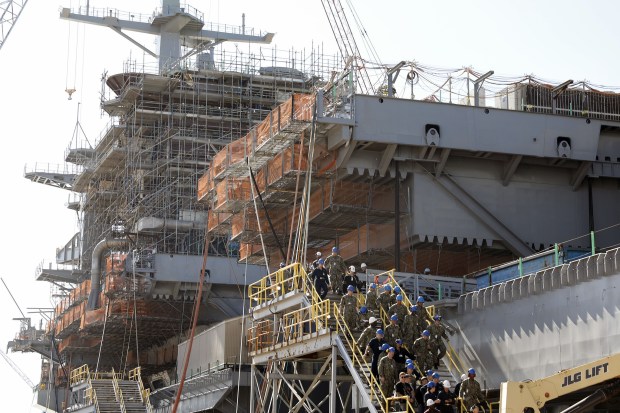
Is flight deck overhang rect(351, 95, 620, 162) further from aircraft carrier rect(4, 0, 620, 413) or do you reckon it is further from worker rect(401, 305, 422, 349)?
worker rect(401, 305, 422, 349)

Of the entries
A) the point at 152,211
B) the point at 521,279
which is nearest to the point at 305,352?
the point at 521,279

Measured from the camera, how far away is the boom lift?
24.8 meters

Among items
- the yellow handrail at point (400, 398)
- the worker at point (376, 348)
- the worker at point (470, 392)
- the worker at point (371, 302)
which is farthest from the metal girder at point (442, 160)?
the yellow handrail at point (400, 398)

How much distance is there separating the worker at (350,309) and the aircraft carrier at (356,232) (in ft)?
1.79

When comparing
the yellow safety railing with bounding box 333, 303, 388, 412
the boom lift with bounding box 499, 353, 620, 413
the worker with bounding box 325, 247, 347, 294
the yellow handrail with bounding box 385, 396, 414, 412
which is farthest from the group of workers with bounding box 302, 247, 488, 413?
the boom lift with bounding box 499, 353, 620, 413

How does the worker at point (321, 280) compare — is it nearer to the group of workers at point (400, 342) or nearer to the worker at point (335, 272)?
the group of workers at point (400, 342)

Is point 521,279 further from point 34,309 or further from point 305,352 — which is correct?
point 34,309

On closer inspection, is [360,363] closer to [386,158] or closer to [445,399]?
[445,399]

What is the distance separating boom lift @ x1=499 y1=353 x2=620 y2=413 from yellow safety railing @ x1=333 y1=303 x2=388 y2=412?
14.7 feet

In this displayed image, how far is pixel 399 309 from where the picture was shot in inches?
1261

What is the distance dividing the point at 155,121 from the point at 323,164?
113 ft

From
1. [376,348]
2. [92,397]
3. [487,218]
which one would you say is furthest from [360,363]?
[92,397]

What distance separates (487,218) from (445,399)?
730 inches

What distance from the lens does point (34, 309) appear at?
97.4 m
